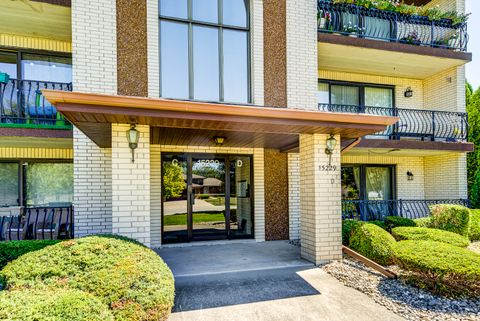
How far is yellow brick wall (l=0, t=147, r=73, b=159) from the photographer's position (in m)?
7.65

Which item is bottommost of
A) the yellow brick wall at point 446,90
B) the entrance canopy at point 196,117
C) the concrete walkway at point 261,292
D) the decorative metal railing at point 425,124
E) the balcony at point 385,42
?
the concrete walkway at point 261,292

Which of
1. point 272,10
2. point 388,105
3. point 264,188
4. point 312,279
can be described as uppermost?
point 272,10

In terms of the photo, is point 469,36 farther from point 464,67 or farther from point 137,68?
point 137,68

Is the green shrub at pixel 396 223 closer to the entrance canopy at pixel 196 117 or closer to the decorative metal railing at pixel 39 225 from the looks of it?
the entrance canopy at pixel 196 117

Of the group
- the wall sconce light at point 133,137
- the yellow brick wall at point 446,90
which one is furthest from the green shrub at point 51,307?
the yellow brick wall at point 446,90

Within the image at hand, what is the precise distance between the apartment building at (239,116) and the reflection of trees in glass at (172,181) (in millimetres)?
40

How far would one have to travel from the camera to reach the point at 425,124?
10164 millimetres

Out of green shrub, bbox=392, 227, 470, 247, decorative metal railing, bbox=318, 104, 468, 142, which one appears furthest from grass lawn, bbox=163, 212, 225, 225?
decorative metal railing, bbox=318, 104, 468, 142

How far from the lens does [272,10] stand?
7.89m

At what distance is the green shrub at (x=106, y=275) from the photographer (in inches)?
122

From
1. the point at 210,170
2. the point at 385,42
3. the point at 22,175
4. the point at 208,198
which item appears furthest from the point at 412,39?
the point at 22,175

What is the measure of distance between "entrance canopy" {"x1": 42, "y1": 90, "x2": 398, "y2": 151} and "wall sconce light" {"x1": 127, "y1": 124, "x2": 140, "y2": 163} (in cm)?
13

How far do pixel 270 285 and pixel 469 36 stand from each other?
1074cm

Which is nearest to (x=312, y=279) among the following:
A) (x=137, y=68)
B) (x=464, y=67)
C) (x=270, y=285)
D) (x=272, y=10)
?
(x=270, y=285)
